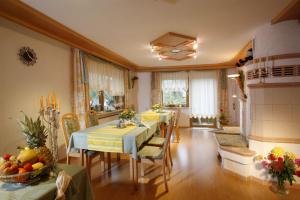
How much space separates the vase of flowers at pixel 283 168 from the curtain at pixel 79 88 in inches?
134

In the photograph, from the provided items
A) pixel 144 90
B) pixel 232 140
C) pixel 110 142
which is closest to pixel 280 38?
pixel 232 140

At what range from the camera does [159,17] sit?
8.70 feet

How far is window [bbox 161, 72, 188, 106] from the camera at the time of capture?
725 centimetres

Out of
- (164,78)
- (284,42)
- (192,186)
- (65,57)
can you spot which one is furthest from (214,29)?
(164,78)

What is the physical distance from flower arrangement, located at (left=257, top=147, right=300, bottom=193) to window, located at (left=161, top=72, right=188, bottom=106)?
4856mm

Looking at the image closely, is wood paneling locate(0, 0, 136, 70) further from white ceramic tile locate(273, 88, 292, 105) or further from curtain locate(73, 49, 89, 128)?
white ceramic tile locate(273, 88, 292, 105)

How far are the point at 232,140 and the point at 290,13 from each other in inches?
85.9

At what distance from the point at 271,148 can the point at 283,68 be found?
1.15 m

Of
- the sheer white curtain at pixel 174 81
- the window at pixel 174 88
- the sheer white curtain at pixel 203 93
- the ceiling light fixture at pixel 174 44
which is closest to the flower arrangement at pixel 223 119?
the sheer white curtain at pixel 203 93

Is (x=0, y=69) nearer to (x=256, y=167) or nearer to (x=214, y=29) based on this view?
(x=214, y=29)

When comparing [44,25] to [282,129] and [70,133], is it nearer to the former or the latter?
[70,133]

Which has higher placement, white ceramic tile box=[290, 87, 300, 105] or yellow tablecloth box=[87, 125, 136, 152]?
white ceramic tile box=[290, 87, 300, 105]

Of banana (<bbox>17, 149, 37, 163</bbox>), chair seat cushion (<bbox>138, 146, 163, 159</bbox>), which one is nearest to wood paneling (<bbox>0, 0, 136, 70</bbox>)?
banana (<bbox>17, 149, 37, 163</bbox>)

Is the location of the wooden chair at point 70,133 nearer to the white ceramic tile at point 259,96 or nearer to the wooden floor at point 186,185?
the wooden floor at point 186,185
